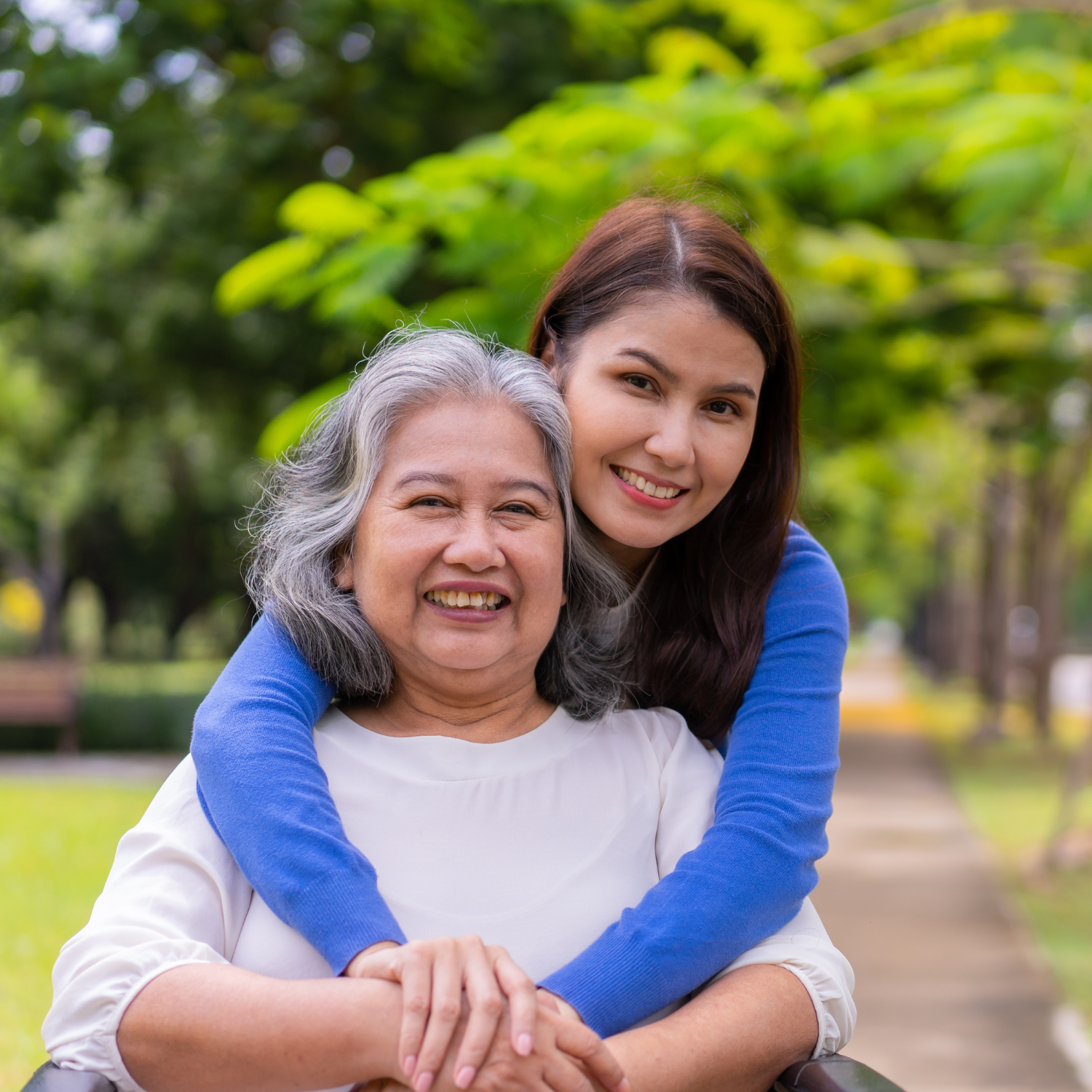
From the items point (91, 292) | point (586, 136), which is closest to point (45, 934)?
point (586, 136)

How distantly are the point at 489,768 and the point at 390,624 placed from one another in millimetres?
267

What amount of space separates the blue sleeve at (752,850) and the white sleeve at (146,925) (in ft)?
1.55

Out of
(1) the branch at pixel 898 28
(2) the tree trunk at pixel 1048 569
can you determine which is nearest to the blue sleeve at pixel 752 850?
(1) the branch at pixel 898 28

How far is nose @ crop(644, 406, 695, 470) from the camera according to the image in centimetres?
197

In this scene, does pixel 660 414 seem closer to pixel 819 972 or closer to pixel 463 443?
pixel 463 443

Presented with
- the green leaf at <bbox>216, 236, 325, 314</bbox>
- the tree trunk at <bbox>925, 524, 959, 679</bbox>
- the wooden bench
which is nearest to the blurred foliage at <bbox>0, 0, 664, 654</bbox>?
the green leaf at <bbox>216, 236, 325, 314</bbox>

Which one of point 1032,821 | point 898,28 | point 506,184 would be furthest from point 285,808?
point 1032,821

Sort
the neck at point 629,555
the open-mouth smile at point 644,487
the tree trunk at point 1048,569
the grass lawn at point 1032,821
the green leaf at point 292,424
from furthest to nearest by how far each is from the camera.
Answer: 1. the tree trunk at point 1048,569
2. the grass lawn at point 1032,821
3. the green leaf at point 292,424
4. the neck at point 629,555
5. the open-mouth smile at point 644,487

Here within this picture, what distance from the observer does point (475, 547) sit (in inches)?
70.4

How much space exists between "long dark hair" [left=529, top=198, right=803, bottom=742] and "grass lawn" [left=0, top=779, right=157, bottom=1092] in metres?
2.97

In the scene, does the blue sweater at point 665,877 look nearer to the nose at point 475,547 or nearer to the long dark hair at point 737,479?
the long dark hair at point 737,479

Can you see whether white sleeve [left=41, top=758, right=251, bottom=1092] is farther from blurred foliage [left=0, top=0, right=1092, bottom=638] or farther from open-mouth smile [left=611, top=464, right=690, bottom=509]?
blurred foliage [left=0, top=0, right=1092, bottom=638]

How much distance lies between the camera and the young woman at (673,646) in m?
1.67

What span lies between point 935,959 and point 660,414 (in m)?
4.91
